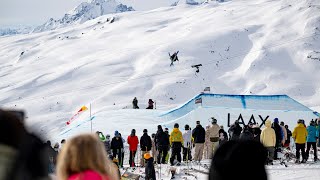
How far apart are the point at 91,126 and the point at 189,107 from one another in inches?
192

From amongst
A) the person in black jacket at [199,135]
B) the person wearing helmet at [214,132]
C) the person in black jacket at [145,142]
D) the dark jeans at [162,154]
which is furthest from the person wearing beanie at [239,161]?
the person wearing helmet at [214,132]

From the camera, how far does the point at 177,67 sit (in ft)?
132

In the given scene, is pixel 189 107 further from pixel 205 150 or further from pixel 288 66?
pixel 288 66

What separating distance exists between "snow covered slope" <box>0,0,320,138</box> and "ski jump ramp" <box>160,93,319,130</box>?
4.19 metres

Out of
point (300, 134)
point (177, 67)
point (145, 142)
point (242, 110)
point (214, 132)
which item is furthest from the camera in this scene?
point (177, 67)

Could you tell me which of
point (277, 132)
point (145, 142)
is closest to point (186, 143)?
point (145, 142)

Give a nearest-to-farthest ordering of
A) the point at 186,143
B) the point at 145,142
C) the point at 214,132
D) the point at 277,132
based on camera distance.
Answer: the point at 145,142 < the point at 277,132 < the point at 214,132 < the point at 186,143

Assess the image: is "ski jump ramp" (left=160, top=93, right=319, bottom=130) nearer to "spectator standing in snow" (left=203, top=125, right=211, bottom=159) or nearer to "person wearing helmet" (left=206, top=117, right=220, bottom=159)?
"spectator standing in snow" (left=203, top=125, right=211, bottom=159)

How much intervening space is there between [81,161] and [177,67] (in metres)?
37.7

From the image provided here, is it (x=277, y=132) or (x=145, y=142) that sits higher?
(x=277, y=132)

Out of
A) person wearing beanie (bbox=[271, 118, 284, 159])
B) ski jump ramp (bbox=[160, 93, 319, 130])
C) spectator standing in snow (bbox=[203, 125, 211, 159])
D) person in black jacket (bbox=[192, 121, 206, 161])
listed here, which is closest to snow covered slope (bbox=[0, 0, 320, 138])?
ski jump ramp (bbox=[160, 93, 319, 130])

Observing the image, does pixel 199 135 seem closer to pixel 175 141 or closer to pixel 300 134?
pixel 175 141

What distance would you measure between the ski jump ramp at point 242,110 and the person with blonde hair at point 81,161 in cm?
1511

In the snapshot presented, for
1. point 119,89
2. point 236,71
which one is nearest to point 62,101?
point 119,89
